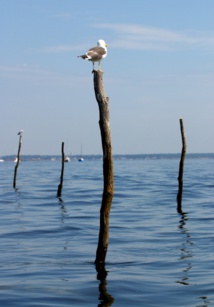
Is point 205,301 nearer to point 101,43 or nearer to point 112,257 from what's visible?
point 112,257

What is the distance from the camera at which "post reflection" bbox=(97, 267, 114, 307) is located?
13031 millimetres

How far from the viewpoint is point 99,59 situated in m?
18.5

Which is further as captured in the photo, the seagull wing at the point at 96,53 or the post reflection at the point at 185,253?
the seagull wing at the point at 96,53

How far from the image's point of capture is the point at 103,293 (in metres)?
13.9

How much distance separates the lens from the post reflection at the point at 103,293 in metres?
13.0

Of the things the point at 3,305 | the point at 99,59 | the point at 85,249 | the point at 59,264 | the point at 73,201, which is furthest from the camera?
the point at 73,201

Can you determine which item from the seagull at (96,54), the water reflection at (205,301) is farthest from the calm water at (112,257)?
the seagull at (96,54)

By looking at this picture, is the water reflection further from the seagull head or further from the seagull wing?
the seagull head

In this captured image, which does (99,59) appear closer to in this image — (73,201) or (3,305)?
(3,305)

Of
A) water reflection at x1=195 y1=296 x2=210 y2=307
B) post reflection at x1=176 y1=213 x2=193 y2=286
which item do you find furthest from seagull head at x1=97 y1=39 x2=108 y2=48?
water reflection at x1=195 y1=296 x2=210 y2=307

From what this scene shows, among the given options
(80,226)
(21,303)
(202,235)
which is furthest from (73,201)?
(21,303)

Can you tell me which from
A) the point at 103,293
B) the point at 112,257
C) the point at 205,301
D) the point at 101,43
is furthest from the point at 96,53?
the point at 205,301

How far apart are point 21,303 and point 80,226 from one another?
43.9 ft

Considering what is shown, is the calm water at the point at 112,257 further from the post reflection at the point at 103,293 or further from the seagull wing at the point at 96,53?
the seagull wing at the point at 96,53
